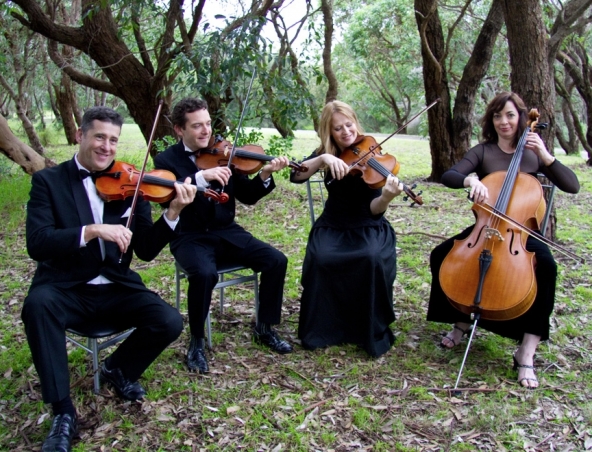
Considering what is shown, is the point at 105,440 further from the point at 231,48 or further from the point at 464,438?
the point at 231,48

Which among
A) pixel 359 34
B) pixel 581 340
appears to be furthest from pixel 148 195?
pixel 359 34

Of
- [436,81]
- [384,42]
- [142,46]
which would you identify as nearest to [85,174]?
[142,46]

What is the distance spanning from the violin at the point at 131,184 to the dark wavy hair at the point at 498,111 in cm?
185

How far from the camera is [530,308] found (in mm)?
2914

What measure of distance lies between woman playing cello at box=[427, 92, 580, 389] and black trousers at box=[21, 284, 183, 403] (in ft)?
5.16

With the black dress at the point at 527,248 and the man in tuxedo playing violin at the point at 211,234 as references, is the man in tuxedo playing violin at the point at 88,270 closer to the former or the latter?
the man in tuxedo playing violin at the point at 211,234

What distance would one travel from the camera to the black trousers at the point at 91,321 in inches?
92.2

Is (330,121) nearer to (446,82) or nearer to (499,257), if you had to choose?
(499,257)

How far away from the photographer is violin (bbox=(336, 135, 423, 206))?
123 inches

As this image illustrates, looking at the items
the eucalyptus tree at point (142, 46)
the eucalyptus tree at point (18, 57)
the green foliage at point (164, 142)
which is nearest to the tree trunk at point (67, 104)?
the eucalyptus tree at point (18, 57)

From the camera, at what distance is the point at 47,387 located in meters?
2.33

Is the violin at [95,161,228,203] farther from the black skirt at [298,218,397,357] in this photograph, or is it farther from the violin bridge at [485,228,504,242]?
the violin bridge at [485,228,504,242]

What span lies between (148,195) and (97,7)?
3.32 metres

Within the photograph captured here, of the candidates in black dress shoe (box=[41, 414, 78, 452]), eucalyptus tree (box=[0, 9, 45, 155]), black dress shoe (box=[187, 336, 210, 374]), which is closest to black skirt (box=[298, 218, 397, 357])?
black dress shoe (box=[187, 336, 210, 374])
